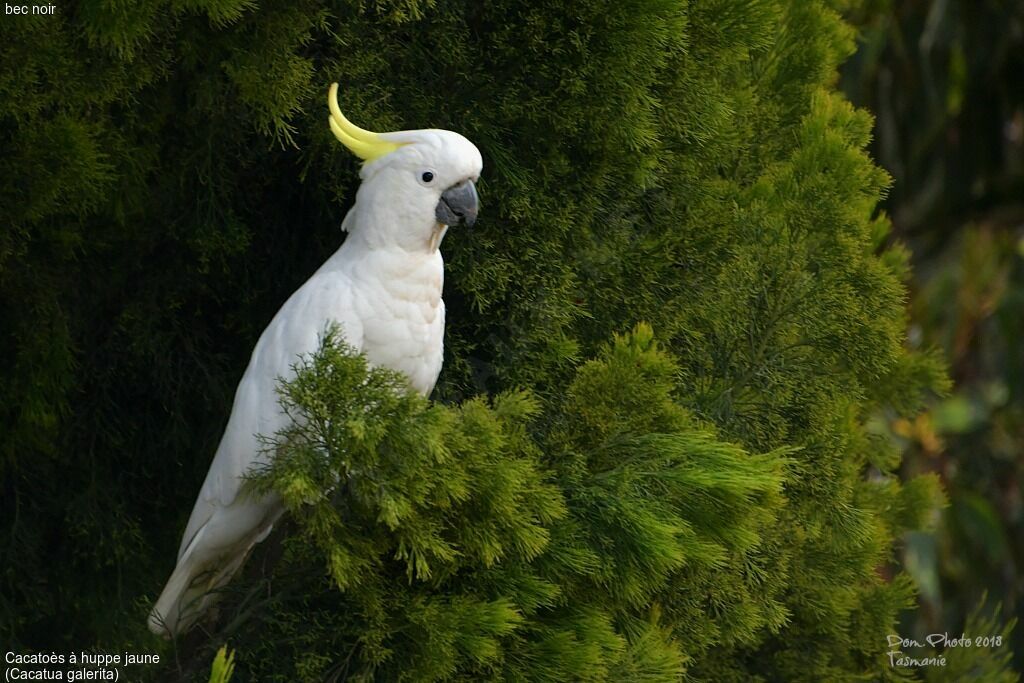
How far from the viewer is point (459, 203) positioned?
6.10ft

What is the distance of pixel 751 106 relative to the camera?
2.45 metres

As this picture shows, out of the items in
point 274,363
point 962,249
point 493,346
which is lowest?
point 962,249

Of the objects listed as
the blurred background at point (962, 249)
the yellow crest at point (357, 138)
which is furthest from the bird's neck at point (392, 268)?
the blurred background at point (962, 249)

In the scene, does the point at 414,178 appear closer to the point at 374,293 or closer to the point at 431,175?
the point at 431,175

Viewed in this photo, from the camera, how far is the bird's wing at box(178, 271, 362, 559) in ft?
6.05

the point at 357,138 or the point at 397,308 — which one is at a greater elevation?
the point at 357,138

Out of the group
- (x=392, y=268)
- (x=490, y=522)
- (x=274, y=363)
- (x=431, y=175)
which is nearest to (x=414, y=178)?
(x=431, y=175)

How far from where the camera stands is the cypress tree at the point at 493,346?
1.67 meters

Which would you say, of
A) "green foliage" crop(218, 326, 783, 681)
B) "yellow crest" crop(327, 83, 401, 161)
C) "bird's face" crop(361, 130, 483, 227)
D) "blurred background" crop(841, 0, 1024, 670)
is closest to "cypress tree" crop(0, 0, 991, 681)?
"green foliage" crop(218, 326, 783, 681)

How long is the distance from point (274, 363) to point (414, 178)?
35 cm

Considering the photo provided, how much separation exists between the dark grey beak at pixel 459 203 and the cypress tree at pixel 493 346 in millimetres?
251

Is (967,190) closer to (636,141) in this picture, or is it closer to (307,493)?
(636,141)

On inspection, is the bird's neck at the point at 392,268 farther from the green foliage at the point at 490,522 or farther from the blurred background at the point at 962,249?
the blurred background at the point at 962,249

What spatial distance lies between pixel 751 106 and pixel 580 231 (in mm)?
511
